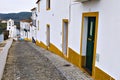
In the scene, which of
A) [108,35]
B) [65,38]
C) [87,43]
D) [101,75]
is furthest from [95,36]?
[65,38]

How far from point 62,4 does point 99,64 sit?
242 inches

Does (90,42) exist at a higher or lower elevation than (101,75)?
higher

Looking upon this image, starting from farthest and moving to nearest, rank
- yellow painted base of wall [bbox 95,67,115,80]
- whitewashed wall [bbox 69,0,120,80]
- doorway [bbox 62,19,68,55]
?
doorway [bbox 62,19,68,55]
yellow painted base of wall [bbox 95,67,115,80]
whitewashed wall [bbox 69,0,120,80]

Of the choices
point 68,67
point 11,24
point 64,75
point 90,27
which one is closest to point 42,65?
point 68,67

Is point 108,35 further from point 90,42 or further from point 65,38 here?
point 65,38

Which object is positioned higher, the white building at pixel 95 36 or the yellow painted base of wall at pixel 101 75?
the white building at pixel 95 36

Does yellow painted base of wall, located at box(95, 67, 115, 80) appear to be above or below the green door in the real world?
below

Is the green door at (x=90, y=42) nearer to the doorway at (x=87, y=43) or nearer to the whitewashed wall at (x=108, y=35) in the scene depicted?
the doorway at (x=87, y=43)

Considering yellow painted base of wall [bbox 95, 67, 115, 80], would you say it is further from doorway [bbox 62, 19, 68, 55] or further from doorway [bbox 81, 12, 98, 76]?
doorway [bbox 62, 19, 68, 55]

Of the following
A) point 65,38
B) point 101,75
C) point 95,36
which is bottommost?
point 101,75

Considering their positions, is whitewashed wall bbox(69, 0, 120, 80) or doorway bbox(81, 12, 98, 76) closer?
whitewashed wall bbox(69, 0, 120, 80)

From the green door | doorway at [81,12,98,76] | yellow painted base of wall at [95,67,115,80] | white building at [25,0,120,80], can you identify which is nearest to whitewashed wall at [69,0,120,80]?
white building at [25,0,120,80]

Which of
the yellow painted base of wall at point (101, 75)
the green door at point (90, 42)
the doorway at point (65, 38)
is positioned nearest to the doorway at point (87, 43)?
the green door at point (90, 42)

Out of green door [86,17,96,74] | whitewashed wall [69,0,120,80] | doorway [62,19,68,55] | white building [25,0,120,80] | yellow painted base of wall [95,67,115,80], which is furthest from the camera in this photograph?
doorway [62,19,68,55]
